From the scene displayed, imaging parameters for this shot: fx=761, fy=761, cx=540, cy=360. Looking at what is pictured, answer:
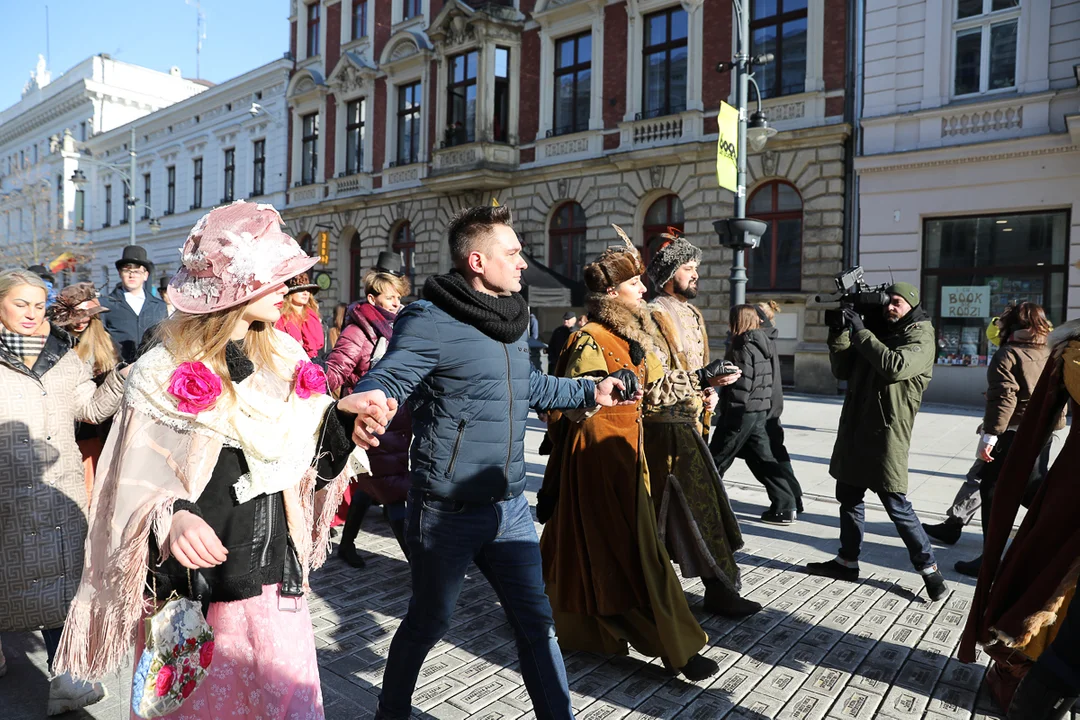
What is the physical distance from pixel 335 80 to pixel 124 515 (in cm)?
2780

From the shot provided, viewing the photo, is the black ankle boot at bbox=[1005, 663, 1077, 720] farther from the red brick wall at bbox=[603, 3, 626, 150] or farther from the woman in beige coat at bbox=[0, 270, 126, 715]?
the red brick wall at bbox=[603, 3, 626, 150]

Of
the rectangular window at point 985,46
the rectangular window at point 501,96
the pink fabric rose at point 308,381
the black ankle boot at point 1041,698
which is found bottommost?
the black ankle boot at point 1041,698

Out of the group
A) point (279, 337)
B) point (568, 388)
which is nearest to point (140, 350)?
point (279, 337)

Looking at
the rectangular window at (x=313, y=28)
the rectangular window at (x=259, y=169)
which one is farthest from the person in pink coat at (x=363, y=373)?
the rectangular window at (x=259, y=169)

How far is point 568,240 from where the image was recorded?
20500mm

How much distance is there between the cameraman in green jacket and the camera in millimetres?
4316

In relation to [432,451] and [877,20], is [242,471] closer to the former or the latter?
[432,451]

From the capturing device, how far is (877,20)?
15055 mm

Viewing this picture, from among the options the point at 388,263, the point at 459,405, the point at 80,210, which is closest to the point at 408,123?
the point at 388,263

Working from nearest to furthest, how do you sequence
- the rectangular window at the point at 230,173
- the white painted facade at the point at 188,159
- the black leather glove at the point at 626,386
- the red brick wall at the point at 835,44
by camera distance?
the black leather glove at the point at 626,386, the red brick wall at the point at 835,44, the white painted facade at the point at 188,159, the rectangular window at the point at 230,173

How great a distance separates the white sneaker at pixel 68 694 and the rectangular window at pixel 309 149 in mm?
27125

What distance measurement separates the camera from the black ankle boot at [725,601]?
413 cm

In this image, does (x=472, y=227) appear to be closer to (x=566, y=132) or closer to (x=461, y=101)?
(x=566, y=132)

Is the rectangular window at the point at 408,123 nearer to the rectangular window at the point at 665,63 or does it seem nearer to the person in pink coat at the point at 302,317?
the rectangular window at the point at 665,63
